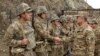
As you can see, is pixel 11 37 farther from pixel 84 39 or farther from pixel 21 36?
pixel 84 39

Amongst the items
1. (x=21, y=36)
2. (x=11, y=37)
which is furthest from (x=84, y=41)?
(x=11, y=37)

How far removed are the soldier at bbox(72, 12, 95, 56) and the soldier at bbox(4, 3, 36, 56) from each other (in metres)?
1.96

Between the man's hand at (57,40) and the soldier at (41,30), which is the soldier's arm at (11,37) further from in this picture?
the man's hand at (57,40)

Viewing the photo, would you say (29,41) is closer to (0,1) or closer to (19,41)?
(19,41)

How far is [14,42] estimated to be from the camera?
781 centimetres

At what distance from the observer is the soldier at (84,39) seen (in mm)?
9633

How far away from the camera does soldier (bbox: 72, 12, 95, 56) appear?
31.6ft

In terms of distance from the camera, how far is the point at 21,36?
7902 millimetres

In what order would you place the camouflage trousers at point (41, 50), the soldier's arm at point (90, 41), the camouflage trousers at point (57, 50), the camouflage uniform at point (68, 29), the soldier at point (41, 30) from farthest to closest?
1. the camouflage uniform at point (68, 29)
2. the camouflage trousers at point (57, 50)
3. the soldier at point (41, 30)
4. the camouflage trousers at point (41, 50)
5. the soldier's arm at point (90, 41)

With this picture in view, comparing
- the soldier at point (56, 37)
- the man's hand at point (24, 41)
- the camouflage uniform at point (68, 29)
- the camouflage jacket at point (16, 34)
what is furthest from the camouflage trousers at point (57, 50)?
the man's hand at point (24, 41)

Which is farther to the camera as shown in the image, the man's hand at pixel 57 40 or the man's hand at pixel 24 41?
the man's hand at pixel 57 40

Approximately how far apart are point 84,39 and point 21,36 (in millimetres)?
2275

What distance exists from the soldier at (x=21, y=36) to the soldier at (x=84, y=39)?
1959mm

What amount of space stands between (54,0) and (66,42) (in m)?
9.59
